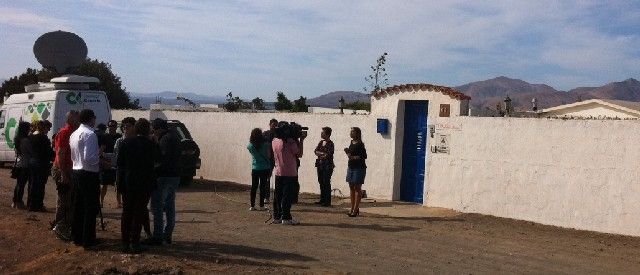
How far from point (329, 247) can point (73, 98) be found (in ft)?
33.8

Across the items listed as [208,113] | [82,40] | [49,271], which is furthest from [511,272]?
[82,40]

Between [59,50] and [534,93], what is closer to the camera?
[59,50]

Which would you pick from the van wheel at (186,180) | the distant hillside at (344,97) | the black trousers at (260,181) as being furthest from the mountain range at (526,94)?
the black trousers at (260,181)

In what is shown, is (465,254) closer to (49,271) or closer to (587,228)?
(587,228)

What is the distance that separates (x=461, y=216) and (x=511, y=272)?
4897 millimetres

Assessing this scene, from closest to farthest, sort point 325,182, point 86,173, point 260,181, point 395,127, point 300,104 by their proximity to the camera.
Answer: point 86,173 < point 260,181 < point 325,182 < point 395,127 < point 300,104

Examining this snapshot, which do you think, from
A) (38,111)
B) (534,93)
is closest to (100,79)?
(38,111)

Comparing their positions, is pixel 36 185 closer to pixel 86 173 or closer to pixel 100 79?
pixel 86 173

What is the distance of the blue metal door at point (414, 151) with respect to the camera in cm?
1521

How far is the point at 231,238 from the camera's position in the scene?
1062cm

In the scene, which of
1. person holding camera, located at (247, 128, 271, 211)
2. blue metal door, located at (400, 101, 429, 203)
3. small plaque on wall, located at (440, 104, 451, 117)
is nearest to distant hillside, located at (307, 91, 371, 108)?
blue metal door, located at (400, 101, 429, 203)

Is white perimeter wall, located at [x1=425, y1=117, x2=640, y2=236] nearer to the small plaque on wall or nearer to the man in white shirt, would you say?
the small plaque on wall

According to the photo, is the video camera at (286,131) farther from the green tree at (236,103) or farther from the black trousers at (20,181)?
the green tree at (236,103)

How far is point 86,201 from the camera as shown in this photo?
936 centimetres
